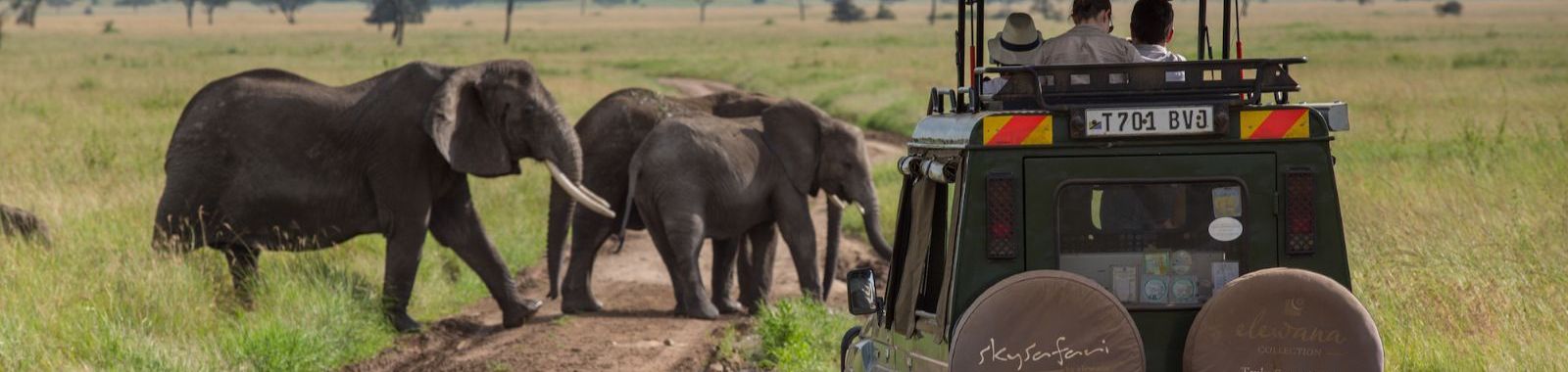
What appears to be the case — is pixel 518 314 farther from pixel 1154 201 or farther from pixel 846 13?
pixel 846 13

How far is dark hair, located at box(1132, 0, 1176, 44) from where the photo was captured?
679 cm

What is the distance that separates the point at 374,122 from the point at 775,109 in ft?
10.2

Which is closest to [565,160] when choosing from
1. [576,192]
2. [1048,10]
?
[576,192]

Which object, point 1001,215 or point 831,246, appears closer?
point 1001,215

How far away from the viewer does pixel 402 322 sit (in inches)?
472

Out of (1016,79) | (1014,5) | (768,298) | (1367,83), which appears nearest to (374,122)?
(768,298)

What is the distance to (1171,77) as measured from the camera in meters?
6.30

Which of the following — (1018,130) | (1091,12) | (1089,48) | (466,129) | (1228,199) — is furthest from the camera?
(466,129)

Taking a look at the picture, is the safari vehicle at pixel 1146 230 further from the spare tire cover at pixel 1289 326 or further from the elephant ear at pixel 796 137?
the elephant ear at pixel 796 137

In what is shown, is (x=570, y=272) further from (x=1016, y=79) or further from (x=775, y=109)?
(x=1016, y=79)

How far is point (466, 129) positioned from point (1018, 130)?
24.7ft

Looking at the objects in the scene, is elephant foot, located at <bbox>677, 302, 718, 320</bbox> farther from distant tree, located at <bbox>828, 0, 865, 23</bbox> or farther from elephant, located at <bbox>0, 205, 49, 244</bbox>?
distant tree, located at <bbox>828, 0, 865, 23</bbox>

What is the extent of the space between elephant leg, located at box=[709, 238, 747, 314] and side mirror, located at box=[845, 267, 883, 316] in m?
7.20

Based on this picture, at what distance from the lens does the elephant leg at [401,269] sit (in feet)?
39.5
